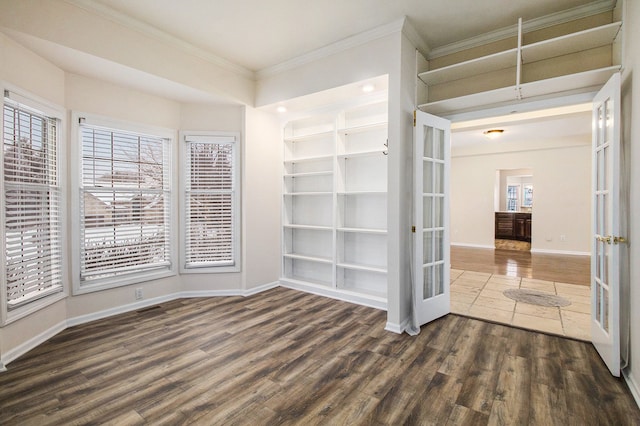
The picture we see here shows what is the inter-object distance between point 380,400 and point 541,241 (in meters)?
8.11

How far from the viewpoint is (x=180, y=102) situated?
411 centimetres

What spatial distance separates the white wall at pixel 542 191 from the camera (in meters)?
7.54

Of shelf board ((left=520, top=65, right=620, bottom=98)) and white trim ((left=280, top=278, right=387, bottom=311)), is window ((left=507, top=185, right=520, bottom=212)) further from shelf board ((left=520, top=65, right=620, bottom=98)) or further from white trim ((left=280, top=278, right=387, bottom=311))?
white trim ((left=280, top=278, right=387, bottom=311))

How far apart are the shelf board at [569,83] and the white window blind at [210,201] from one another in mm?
3440

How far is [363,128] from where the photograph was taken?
13.0ft

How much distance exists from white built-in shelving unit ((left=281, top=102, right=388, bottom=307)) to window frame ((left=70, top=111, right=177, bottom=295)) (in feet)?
5.09

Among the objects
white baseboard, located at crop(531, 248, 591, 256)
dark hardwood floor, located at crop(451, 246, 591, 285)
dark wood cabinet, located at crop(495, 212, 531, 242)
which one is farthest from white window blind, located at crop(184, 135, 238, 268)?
dark wood cabinet, located at crop(495, 212, 531, 242)

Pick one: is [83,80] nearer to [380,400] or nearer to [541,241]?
[380,400]

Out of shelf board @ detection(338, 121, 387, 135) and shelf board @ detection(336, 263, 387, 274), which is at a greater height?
shelf board @ detection(338, 121, 387, 135)

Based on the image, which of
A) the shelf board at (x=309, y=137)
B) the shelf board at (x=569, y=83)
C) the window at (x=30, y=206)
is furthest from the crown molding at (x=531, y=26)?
the window at (x=30, y=206)

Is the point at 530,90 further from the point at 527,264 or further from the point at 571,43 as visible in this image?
the point at 527,264

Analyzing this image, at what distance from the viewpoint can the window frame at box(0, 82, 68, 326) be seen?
2479 mm

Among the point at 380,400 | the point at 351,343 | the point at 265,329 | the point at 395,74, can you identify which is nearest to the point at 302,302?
the point at 265,329

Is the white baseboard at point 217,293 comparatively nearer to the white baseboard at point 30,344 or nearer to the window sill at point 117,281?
the window sill at point 117,281
